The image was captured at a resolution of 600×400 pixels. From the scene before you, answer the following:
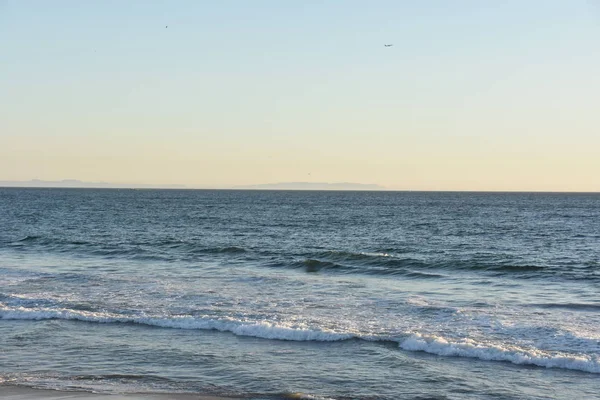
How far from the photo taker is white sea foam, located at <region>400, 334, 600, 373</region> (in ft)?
48.7

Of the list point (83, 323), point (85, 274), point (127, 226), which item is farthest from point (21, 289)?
point (127, 226)

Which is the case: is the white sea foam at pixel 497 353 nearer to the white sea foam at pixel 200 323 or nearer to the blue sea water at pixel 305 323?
the blue sea water at pixel 305 323

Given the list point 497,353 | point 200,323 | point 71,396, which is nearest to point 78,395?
point 71,396

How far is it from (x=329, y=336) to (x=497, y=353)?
4227 mm

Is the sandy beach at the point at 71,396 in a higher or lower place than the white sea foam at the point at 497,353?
lower

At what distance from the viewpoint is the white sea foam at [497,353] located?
1484 cm

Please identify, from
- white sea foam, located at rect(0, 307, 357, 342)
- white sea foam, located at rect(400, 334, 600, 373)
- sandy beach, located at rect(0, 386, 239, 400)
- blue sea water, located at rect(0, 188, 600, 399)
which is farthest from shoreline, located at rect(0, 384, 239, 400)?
white sea foam, located at rect(400, 334, 600, 373)

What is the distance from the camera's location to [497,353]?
1562 cm

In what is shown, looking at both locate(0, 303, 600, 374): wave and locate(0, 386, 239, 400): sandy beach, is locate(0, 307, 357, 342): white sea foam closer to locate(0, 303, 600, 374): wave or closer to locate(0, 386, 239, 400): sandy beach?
locate(0, 303, 600, 374): wave

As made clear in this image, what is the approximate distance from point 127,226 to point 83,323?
4444 centimetres

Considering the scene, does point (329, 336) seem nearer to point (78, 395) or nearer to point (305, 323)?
point (305, 323)

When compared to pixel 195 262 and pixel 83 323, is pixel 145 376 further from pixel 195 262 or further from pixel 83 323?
pixel 195 262

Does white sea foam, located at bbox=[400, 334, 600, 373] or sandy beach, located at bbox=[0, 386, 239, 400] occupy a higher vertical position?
white sea foam, located at bbox=[400, 334, 600, 373]

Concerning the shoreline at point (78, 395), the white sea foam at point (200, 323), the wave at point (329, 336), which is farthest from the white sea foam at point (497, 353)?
the shoreline at point (78, 395)
